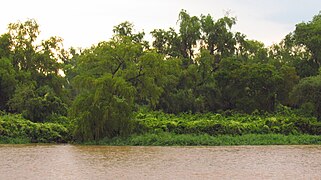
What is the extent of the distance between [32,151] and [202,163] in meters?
9.48

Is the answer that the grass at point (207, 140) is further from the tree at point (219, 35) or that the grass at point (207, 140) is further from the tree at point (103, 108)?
the tree at point (219, 35)

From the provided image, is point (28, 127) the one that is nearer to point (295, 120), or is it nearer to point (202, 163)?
point (202, 163)

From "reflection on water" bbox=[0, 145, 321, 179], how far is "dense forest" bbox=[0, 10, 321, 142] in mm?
2961

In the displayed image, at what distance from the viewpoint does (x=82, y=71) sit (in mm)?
29953

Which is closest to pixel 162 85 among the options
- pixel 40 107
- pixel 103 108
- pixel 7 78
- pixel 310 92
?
pixel 103 108

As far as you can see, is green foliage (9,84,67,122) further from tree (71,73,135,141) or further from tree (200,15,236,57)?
tree (200,15,236,57)

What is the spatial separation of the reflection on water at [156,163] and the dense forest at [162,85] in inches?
117

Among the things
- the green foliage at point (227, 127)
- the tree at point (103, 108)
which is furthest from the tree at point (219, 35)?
the tree at point (103, 108)

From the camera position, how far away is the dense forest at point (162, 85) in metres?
28.8

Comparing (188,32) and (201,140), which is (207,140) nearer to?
(201,140)

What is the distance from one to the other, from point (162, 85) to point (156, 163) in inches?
547

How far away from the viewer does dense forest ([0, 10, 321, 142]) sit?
2881cm

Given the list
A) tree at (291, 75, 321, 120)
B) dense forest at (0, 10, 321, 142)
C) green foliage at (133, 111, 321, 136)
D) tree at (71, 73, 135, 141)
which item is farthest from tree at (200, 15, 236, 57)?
tree at (71, 73, 135, 141)

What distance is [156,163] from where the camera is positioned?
764 inches
